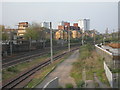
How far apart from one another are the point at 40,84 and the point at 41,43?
36.8 metres

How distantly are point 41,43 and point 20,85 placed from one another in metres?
35.9

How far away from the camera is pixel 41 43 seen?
159ft

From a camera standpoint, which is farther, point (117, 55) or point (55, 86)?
point (117, 55)

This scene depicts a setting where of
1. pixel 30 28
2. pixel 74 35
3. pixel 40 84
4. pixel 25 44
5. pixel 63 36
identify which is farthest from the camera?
pixel 74 35

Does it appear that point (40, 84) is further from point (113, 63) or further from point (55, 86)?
point (113, 63)

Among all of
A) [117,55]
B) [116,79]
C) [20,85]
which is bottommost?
[20,85]

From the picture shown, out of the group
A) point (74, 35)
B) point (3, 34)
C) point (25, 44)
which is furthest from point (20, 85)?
point (74, 35)

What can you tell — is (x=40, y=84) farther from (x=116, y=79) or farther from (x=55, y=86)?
(x=116, y=79)

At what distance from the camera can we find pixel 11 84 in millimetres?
12844

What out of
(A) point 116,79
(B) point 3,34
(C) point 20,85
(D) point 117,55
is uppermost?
(B) point 3,34

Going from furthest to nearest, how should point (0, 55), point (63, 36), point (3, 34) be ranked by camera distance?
point (63, 36) → point (3, 34) → point (0, 55)

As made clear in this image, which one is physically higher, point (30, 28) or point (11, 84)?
point (30, 28)

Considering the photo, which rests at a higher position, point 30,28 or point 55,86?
point 30,28

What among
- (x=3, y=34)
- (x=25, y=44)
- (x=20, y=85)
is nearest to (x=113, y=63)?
(x=20, y=85)
